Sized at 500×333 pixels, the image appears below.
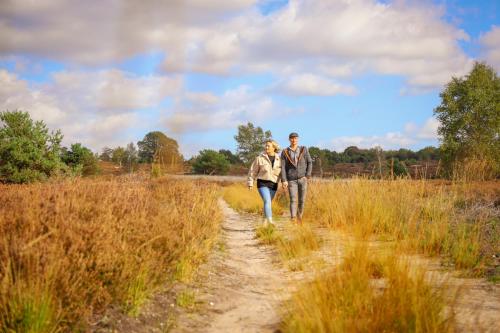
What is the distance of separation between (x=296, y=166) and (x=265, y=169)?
0.77m

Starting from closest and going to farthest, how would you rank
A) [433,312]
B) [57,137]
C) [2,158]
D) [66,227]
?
1. [433,312]
2. [66,227]
3. [2,158]
4. [57,137]

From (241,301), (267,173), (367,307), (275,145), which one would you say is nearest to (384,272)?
(367,307)

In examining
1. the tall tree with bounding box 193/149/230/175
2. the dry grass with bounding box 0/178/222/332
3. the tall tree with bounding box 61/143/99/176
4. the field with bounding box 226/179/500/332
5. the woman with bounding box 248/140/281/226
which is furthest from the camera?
the tall tree with bounding box 193/149/230/175

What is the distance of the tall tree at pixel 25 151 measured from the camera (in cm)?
1642

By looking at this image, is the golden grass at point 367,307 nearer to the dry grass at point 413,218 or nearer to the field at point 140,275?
the field at point 140,275

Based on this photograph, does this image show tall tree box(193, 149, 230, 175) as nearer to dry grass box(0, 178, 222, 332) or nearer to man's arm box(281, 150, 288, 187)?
man's arm box(281, 150, 288, 187)

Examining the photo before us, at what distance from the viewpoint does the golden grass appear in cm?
342

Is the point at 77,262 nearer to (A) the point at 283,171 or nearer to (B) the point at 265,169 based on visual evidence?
(B) the point at 265,169

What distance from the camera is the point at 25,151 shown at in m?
17.0

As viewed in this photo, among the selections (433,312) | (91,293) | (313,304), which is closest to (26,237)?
(91,293)

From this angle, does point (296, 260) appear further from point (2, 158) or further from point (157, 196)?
point (2, 158)

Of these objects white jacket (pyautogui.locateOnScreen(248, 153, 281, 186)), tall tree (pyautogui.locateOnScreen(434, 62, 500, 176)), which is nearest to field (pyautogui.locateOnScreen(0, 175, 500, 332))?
white jacket (pyautogui.locateOnScreen(248, 153, 281, 186))

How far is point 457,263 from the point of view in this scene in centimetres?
629

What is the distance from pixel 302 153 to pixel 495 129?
36.0 metres
